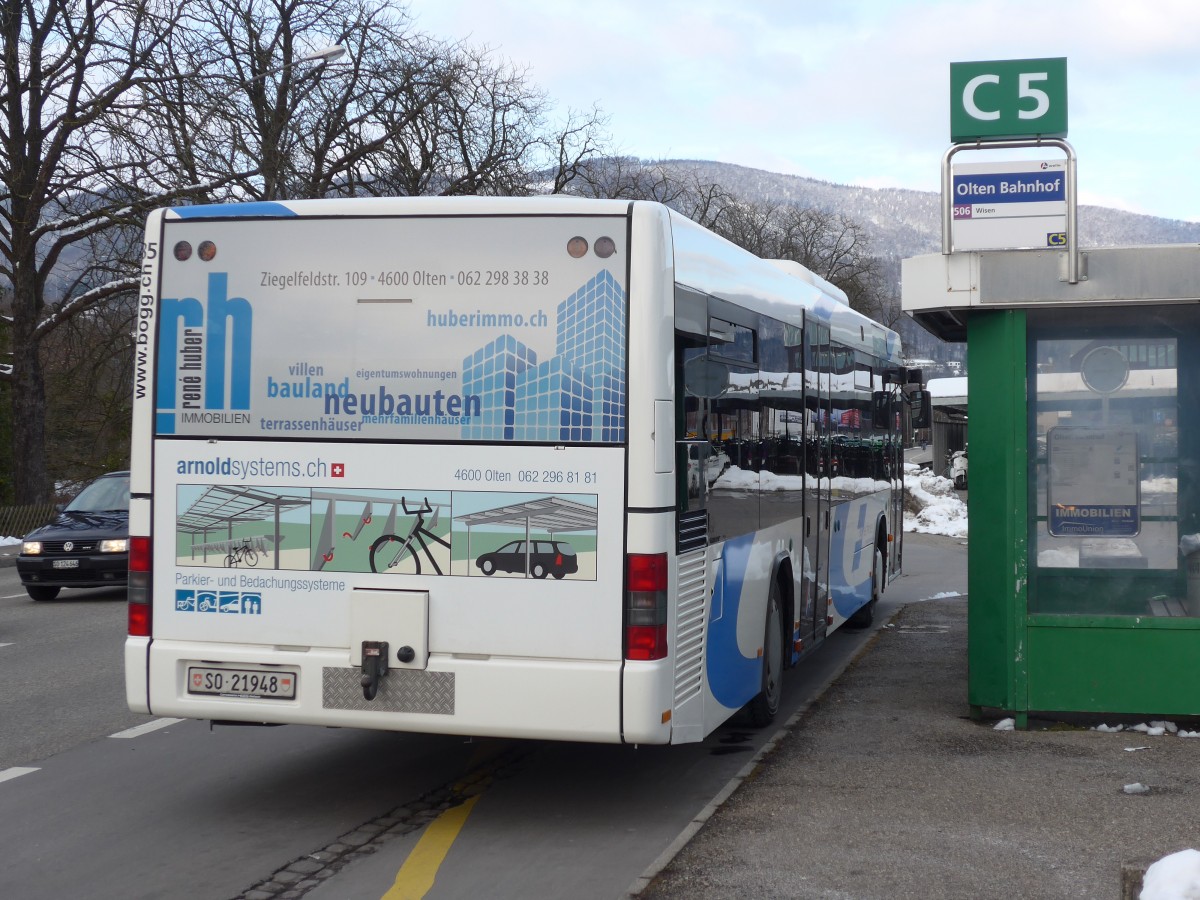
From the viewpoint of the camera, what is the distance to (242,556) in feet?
21.8

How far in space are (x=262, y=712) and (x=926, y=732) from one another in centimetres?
410

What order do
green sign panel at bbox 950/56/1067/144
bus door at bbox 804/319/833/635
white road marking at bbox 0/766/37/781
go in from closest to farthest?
white road marking at bbox 0/766/37/781, green sign panel at bbox 950/56/1067/144, bus door at bbox 804/319/833/635

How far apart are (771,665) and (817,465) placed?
1.95 meters

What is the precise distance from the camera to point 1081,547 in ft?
28.8

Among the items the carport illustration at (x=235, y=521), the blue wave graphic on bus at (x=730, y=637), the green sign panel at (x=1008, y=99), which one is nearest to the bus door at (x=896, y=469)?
the green sign panel at (x=1008, y=99)

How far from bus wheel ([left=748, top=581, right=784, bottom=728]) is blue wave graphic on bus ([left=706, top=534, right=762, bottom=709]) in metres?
0.46

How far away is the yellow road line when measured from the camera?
5.56 m

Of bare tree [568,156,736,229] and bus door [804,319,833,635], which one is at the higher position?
bare tree [568,156,736,229]

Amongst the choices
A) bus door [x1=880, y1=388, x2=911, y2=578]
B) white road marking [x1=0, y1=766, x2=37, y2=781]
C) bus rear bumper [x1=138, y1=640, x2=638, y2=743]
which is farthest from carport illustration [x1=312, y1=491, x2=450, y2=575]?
bus door [x1=880, y1=388, x2=911, y2=578]

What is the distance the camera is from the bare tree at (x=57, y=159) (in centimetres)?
2555

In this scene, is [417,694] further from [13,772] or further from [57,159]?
[57,159]

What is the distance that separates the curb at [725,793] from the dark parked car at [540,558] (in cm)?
127

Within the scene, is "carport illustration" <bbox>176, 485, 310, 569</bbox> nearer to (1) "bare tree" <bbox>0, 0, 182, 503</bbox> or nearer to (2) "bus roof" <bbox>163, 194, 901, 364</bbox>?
(2) "bus roof" <bbox>163, 194, 901, 364</bbox>

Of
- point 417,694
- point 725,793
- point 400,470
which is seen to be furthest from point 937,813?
point 400,470
